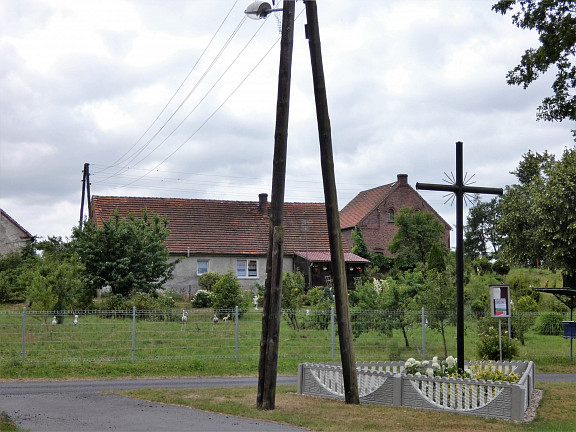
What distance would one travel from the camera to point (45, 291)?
78.5 ft

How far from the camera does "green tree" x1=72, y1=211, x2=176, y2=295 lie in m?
31.1

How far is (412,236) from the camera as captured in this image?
54.5 m

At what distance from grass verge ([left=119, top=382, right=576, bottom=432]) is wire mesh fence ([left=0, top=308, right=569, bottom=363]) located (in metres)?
6.79

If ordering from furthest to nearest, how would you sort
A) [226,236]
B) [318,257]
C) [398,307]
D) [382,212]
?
1. [382,212]
2. [226,236]
3. [318,257]
4. [398,307]

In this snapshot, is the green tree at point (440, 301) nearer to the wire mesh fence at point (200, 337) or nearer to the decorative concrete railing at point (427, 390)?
the wire mesh fence at point (200, 337)

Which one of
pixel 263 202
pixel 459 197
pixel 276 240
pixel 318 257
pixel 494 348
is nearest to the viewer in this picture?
pixel 276 240

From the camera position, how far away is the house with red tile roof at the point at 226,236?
44.2 meters

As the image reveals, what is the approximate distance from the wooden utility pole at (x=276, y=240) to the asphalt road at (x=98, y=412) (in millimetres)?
1230

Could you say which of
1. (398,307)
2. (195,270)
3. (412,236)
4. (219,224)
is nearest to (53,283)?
(398,307)

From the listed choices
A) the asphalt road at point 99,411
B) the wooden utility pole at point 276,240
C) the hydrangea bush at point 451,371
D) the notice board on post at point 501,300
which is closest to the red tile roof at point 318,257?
the notice board on post at point 501,300

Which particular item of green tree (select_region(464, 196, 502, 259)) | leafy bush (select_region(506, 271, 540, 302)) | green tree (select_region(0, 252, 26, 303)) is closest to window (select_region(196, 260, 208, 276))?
green tree (select_region(0, 252, 26, 303))

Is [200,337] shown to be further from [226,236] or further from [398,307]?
[226,236]

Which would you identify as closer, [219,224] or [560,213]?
[560,213]

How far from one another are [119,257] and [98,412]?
1961cm
